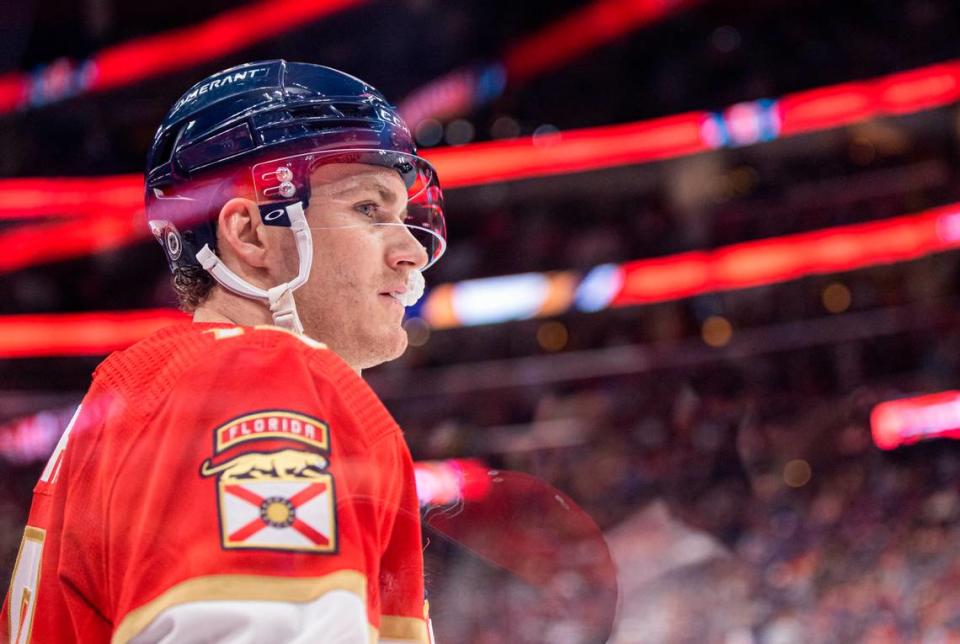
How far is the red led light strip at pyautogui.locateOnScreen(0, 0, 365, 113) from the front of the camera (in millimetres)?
6578

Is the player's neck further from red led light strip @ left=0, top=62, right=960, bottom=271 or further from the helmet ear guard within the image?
red led light strip @ left=0, top=62, right=960, bottom=271

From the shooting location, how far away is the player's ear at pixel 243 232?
1.32m

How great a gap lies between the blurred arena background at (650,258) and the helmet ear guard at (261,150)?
160 cm

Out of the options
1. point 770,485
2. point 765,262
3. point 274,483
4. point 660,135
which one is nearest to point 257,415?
point 274,483

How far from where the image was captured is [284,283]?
1.31m

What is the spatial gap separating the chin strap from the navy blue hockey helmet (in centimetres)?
1

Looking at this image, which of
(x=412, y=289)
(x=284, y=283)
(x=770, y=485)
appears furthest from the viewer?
(x=770, y=485)

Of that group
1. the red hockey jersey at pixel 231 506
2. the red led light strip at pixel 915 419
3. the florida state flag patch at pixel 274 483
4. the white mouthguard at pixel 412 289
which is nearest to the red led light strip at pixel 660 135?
the red led light strip at pixel 915 419

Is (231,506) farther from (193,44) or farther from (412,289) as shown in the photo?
(193,44)

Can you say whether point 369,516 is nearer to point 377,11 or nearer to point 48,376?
point 48,376

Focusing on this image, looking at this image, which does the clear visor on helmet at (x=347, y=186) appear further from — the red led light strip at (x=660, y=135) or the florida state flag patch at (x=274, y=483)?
the red led light strip at (x=660, y=135)

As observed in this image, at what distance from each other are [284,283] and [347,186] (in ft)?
0.50

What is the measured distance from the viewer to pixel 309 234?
51.8 inches

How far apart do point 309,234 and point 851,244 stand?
8.11 m
